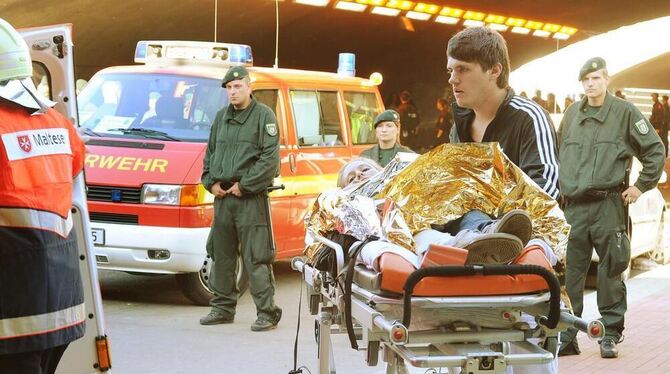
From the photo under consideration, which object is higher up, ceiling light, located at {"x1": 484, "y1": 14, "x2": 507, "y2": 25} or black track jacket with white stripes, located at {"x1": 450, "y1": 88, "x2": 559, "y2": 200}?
ceiling light, located at {"x1": 484, "y1": 14, "x2": 507, "y2": 25}

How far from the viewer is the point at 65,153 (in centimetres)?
458

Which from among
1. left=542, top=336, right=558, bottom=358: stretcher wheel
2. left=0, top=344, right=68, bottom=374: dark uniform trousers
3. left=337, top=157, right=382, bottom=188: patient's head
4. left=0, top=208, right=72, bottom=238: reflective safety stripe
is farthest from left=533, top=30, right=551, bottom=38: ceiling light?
left=0, top=344, right=68, bottom=374: dark uniform trousers

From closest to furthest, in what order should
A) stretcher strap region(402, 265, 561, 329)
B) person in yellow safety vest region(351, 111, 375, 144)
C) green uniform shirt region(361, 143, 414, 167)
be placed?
stretcher strap region(402, 265, 561, 329) → green uniform shirt region(361, 143, 414, 167) → person in yellow safety vest region(351, 111, 375, 144)

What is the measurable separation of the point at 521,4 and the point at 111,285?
19.8 meters

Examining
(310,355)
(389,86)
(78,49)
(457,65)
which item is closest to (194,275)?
(310,355)

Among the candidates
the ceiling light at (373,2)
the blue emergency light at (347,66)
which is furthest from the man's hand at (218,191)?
the ceiling light at (373,2)

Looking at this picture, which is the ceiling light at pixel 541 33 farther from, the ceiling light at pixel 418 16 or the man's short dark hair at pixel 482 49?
the man's short dark hair at pixel 482 49

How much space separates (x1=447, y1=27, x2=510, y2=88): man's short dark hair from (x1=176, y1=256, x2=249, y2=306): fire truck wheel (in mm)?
5426

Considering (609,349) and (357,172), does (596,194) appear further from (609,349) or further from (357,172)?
(357,172)

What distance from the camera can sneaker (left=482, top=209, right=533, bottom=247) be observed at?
15.0 feet

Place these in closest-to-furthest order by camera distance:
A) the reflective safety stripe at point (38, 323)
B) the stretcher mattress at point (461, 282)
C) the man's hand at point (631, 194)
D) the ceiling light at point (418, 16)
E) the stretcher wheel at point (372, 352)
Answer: the reflective safety stripe at point (38, 323) → the stretcher mattress at point (461, 282) → the stretcher wheel at point (372, 352) → the man's hand at point (631, 194) → the ceiling light at point (418, 16)

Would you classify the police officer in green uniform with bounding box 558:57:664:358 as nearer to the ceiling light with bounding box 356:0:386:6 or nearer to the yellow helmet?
the yellow helmet

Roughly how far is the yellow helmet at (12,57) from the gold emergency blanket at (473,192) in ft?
5.63

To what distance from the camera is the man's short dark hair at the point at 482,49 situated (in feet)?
17.1
